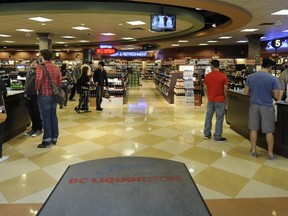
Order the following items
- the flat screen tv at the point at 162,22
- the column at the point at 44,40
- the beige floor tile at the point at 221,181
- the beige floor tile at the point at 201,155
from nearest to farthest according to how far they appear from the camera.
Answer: the beige floor tile at the point at 221,181, the beige floor tile at the point at 201,155, the flat screen tv at the point at 162,22, the column at the point at 44,40

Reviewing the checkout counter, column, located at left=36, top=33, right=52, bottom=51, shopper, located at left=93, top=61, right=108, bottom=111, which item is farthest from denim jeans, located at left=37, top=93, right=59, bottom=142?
column, located at left=36, top=33, right=52, bottom=51

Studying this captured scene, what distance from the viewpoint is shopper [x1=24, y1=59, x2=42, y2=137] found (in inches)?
227

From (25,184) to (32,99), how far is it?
9.10 ft

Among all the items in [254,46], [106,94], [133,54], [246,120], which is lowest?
[246,120]

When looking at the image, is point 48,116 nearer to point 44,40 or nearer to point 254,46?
point 44,40

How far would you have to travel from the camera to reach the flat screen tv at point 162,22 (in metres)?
8.21

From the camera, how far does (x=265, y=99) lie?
14.7 ft

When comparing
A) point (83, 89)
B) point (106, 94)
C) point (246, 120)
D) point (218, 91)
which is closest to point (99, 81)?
point (83, 89)

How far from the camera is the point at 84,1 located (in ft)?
26.8

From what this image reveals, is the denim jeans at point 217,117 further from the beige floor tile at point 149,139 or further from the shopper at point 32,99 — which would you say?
the shopper at point 32,99

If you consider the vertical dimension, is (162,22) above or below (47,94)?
above

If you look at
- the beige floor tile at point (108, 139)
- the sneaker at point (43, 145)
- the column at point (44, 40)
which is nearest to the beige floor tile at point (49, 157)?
the sneaker at point (43, 145)

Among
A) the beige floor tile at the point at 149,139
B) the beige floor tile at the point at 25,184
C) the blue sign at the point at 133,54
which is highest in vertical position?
the blue sign at the point at 133,54

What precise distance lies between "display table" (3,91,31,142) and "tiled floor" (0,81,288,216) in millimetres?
223
